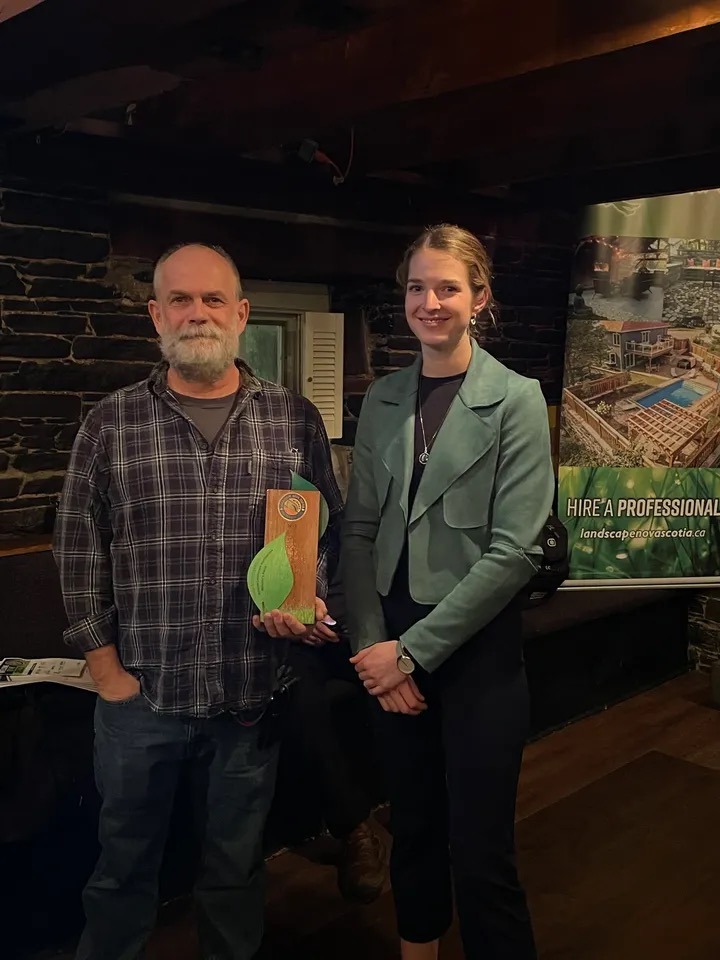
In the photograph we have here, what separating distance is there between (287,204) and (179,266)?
6.24 feet

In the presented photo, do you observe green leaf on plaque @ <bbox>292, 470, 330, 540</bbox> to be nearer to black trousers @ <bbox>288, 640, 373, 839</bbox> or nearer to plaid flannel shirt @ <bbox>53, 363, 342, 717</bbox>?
plaid flannel shirt @ <bbox>53, 363, 342, 717</bbox>

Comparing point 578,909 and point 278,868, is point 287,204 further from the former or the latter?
point 578,909

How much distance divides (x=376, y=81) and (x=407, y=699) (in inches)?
60.4

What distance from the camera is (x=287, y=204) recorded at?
3469 millimetres

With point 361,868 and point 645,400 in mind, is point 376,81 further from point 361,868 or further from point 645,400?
point 361,868

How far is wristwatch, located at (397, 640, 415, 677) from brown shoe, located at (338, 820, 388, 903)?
958mm

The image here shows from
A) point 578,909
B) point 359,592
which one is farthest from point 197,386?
point 578,909

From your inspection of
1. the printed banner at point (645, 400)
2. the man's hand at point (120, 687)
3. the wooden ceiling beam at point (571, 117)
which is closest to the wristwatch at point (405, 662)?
the man's hand at point (120, 687)

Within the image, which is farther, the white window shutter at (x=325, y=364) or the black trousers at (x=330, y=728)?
the white window shutter at (x=325, y=364)

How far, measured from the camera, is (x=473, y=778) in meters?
1.66

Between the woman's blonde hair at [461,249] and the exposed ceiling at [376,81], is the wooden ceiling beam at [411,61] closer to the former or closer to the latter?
the exposed ceiling at [376,81]

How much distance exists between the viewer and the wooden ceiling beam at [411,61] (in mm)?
1750

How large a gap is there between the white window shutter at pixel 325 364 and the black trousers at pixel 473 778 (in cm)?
229

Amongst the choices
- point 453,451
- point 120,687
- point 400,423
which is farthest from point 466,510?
point 120,687
